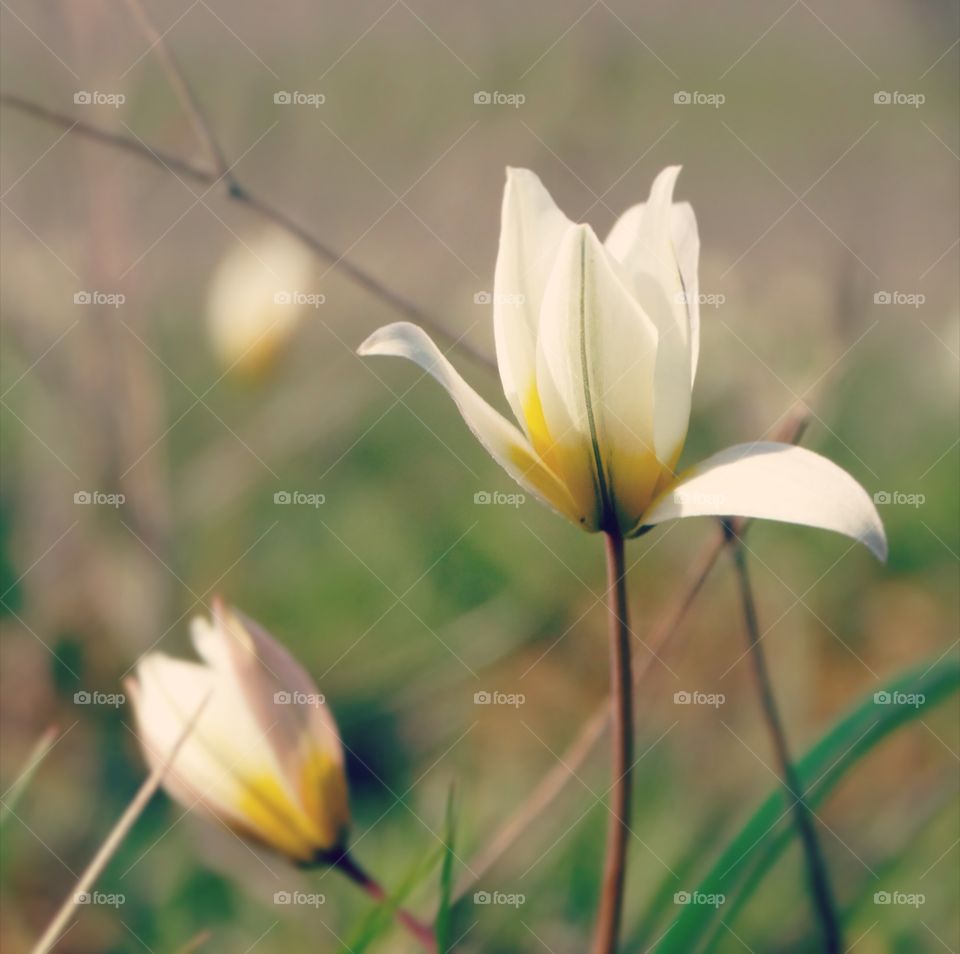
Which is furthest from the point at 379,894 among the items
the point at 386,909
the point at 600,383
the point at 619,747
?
the point at 600,383

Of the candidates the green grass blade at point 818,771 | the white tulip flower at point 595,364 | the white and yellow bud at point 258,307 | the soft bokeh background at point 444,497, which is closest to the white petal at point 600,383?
the white tulip flower at point 595,364

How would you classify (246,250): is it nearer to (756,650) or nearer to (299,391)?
(299,391)

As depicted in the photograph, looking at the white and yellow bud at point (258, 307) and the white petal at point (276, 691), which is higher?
the white and yellow bud at point (258, 307)

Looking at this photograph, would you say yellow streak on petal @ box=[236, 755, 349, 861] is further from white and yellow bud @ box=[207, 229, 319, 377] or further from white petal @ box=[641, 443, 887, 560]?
white and yellow bud @ box=[207, 229, 319, 377]

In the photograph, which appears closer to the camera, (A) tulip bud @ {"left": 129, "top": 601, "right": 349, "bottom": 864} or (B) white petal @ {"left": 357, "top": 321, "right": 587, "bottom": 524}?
(B) white petal @ {"left": 357, "top": 321, "right": 587, "bottom": 524}

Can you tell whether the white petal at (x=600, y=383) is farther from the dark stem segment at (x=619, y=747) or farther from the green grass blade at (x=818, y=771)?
the green grass blade at (x=818, y=771)

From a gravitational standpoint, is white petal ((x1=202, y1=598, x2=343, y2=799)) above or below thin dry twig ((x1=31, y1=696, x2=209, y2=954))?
above

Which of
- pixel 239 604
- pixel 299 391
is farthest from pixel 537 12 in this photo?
pixel 239 604

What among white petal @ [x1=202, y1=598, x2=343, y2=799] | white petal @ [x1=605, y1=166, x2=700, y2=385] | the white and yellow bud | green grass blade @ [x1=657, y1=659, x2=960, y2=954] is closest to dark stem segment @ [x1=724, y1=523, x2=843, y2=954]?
green grass blade @ [x1=657, y1=659, x2=960, y2=954]
